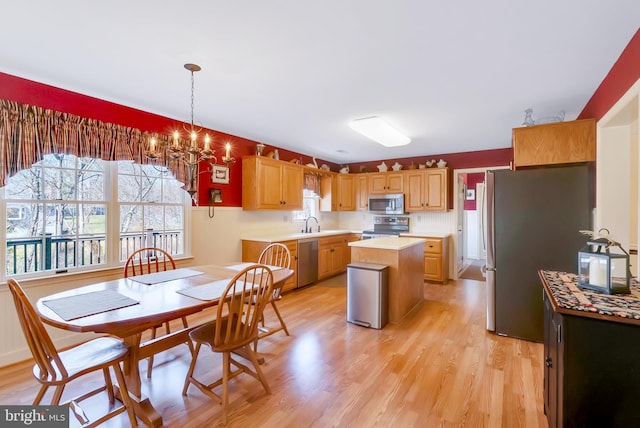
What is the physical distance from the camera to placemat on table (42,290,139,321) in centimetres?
164

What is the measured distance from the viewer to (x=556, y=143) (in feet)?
9.50

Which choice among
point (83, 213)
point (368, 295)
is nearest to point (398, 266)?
point (368, 295)

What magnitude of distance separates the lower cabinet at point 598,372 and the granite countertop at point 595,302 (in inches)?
0.9

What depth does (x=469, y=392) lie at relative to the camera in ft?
6.97

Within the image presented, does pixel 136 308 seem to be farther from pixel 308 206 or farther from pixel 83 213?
pixel 308 206

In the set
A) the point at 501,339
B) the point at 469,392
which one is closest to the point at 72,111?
the point at 469,392

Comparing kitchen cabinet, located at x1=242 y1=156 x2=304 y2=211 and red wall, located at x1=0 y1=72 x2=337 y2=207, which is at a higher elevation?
red wall, located at x1=0 y1=72 x2=337 y2=207

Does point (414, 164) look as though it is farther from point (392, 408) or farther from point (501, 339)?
point (392, 408)

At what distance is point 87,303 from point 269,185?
9.94 ft

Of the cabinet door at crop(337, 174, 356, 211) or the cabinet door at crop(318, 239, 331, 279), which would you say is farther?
the cabinet door at crop(337, 174, 356, 211)

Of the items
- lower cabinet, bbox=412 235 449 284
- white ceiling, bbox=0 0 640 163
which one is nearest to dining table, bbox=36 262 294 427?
white ceiling, bbox=0 0 640 163

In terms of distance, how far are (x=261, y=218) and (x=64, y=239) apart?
8.27 ft

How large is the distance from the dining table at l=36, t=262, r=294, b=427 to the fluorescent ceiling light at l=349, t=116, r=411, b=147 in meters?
2.12

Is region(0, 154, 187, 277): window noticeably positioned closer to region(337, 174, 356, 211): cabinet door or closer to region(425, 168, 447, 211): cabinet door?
region(337, 174, 356, 211): cabinet door
